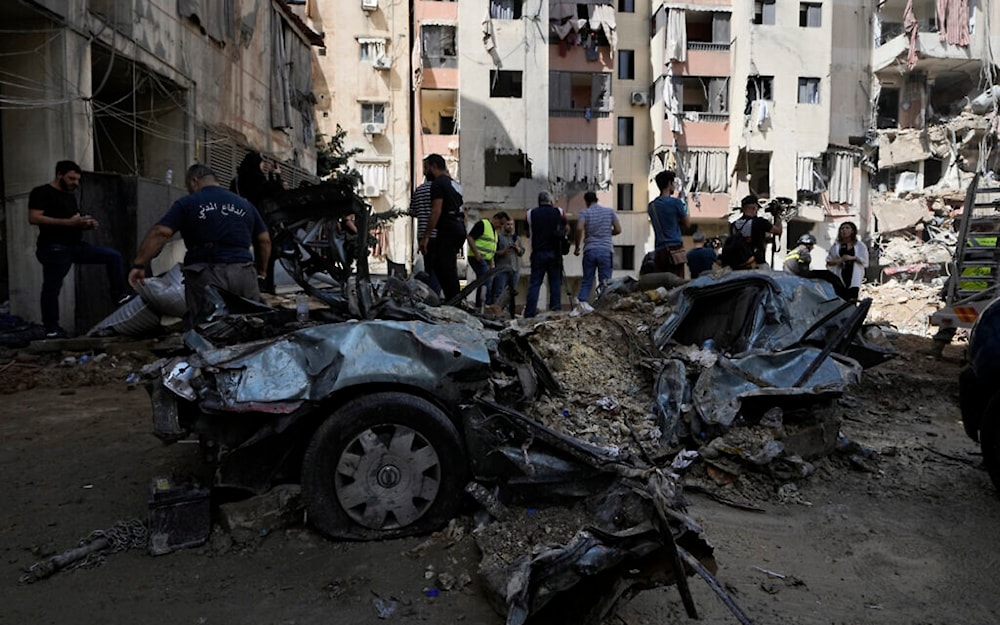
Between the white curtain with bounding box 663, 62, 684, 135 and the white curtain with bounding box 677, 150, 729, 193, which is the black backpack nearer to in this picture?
the white curtain with bounding box 677, 150, 729, 193

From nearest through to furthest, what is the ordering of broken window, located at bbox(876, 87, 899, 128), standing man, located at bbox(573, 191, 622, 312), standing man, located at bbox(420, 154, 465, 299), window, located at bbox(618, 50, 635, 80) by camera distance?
1. standing man, located at bbox(420, 154, 465, 299)
2. standing man, located at bbox(573, 191, 622, 312)
3. broken window, located at bbox(876, 87, 899, 128)
4. window, located at bbox(618, 50, 635, 80)

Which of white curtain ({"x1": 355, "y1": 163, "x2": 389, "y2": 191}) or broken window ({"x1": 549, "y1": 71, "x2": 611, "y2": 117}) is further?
broken window ({"x1": 549, "y1": 71, "x2": 611, "y2": 117})

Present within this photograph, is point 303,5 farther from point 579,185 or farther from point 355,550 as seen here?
point 355,550

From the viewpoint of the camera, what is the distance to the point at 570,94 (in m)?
29.0

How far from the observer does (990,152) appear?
26.6 m

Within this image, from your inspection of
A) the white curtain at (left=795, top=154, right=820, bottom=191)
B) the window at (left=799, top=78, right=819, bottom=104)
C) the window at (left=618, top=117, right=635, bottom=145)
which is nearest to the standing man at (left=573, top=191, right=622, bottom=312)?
the white curtain at (left=795, top=154, right=820, bottom=191)

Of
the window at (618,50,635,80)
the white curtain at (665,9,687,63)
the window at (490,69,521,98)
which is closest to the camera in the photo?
the window at (490,69,521,98)

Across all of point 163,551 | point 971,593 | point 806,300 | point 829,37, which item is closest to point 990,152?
point 829,37

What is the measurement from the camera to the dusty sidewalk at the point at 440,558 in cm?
254

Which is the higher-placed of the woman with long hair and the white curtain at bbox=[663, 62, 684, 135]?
the white curtain at bbox=[663, 62, 684, 135]

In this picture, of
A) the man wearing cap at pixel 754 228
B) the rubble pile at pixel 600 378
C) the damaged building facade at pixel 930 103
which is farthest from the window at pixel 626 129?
the rubble pile at pixel 600 378

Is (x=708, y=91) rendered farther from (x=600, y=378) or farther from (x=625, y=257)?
(x=600, y=378)

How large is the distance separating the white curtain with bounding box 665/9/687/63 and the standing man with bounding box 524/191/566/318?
22.5 meters

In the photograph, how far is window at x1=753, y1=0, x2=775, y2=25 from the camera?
27.8 metres
